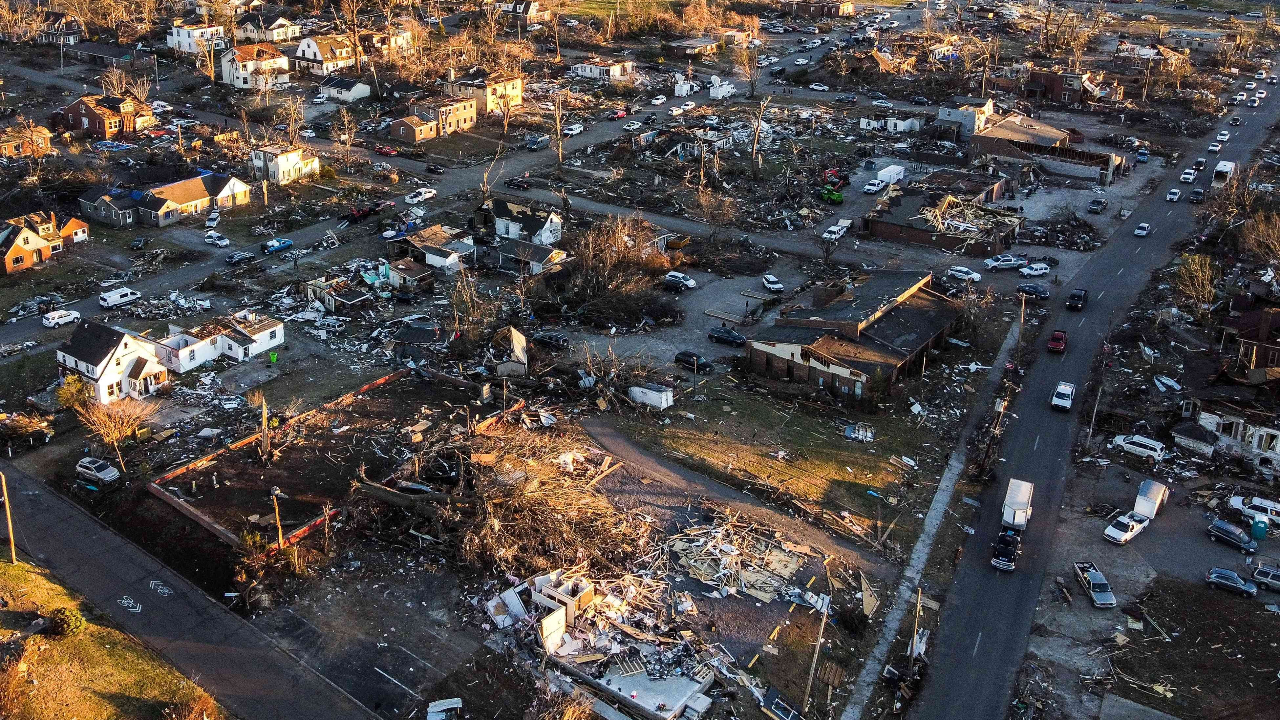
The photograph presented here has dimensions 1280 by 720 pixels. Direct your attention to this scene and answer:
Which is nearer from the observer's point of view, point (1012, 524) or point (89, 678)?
point (89, 678)

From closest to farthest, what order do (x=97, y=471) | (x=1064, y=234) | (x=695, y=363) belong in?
(x=97, y=471), (x=695, y=363), (x=1064, y=234)

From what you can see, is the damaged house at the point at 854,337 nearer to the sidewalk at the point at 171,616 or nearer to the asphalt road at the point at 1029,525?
the asphalt road at the point at 1029,525

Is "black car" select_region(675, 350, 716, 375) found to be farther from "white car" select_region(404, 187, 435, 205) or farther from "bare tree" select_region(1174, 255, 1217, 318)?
"white car" select_region(404, 187, 435, 205)

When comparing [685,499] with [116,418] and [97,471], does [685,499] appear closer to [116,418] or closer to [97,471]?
[97,471]

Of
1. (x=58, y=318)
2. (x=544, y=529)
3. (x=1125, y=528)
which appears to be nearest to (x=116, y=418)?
(x=58, y=318)


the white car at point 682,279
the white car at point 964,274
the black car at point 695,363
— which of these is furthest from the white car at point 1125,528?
the white car at point 682,279
